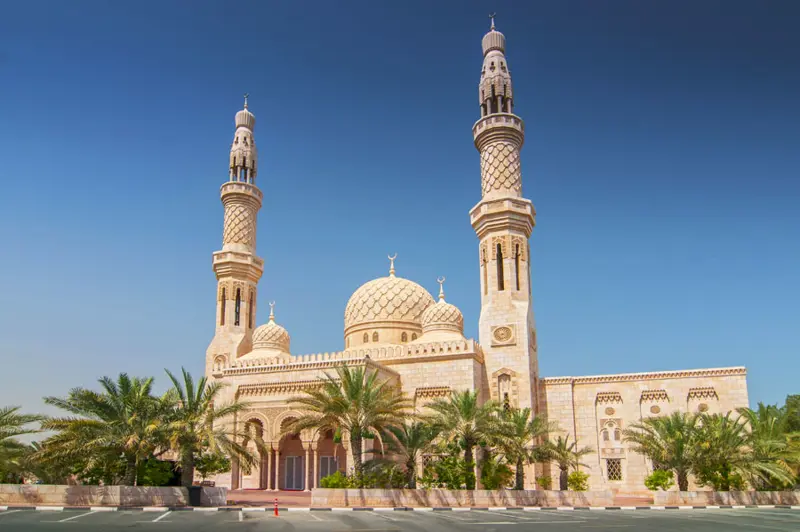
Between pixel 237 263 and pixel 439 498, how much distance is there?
60.5 ft

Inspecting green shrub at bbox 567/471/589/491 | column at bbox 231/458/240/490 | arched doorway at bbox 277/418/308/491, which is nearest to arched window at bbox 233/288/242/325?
arched doorway at bbox 277/418/308/491

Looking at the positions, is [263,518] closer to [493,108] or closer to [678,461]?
[678,461]

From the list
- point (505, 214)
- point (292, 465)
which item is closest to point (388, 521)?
point (292, 465)

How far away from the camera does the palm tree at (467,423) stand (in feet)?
A: 70.5

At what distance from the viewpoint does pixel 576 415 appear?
29594 mm

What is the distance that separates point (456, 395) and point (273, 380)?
8.97m

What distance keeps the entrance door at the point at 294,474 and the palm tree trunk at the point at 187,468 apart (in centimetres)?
919

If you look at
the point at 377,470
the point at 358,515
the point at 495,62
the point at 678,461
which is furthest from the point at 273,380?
the point at 495,62

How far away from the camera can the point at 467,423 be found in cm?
2159

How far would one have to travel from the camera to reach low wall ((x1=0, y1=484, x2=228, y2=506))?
18.0 m

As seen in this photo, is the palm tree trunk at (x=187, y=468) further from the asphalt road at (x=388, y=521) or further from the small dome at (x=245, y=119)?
the small dome at (x=245, y=119)

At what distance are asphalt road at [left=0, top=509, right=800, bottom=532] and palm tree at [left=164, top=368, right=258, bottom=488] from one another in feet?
7.51

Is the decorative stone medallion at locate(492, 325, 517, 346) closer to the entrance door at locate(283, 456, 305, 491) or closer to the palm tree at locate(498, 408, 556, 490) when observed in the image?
the palm tree at locate(498, 408, 556, 490)

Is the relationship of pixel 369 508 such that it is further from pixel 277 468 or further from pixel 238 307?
pixel 238 307
